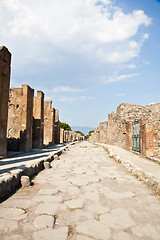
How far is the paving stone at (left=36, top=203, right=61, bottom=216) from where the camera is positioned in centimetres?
204

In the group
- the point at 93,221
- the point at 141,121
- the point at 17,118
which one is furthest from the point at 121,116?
the point at 93,221

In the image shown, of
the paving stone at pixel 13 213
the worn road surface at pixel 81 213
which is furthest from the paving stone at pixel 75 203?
the paving stone at pixel 13 213

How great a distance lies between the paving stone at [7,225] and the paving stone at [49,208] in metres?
0.33

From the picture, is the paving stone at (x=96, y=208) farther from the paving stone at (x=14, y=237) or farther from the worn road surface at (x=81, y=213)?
the paving stone at (x=14, y=237)

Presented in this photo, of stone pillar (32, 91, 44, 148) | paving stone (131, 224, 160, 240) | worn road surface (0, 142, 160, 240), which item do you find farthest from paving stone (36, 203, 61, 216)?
stone pillar (32, 91, 44, 148)

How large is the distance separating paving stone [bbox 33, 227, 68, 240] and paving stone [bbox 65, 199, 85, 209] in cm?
57

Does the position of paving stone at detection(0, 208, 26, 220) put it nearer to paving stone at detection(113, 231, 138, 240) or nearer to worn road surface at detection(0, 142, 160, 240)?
worn road surface at detection(0, 142, 160, 240)

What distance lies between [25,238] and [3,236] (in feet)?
0.69

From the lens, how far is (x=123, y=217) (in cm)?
195

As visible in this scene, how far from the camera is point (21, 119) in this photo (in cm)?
999

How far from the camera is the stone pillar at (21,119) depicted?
9805 mm

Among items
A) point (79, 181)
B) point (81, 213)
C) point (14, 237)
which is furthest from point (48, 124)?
point (14, 237)

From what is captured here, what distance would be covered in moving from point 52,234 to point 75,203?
80 centimetres

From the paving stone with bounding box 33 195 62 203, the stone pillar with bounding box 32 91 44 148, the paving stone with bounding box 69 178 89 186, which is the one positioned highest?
the stone pillar with bounding box 32 91 44 148
